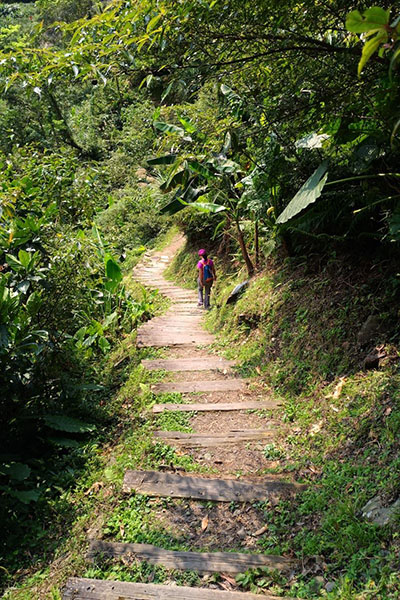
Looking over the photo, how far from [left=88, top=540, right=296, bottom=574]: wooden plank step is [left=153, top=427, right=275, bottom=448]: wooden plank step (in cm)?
129

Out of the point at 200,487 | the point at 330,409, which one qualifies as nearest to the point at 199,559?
the point at 200,487

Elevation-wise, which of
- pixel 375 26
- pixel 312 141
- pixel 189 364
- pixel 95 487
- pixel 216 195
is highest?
pixel 312 141

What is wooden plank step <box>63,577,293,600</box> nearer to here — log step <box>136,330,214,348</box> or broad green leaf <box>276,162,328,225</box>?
broad green leaf <box>276,162,328,225</box>

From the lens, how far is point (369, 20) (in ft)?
4.31

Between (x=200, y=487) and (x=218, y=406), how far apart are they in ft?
4.60

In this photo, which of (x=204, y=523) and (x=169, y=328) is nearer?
(x=204, y=523)

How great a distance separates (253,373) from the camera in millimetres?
5441

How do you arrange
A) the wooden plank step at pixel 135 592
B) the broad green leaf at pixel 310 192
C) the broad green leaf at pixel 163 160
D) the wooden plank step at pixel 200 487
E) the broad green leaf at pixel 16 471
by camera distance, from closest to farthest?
1. the wooden plank step at pixel 135 592
2. the wooden plank step at pixel 200 487
3. the broad green leaf at pixel 310 192
4. the broad green leaf at pixel 16 471
5. the broad green leaf at pixel 163 160

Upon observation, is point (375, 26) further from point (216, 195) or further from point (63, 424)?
point (216, 195)

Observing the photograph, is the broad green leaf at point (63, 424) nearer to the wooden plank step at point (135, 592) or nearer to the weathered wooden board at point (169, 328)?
the wooden plank step at point (135, 592)

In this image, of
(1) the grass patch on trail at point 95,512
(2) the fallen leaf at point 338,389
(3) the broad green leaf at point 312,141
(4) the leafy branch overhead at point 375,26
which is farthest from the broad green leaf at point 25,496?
(3) the broad green leaf at point 312,141

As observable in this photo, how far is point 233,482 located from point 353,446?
935 millimetres

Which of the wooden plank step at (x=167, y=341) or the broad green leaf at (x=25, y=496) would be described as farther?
the wooden plank step at (x=167, y=341)

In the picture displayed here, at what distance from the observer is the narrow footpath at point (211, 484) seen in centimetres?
254
